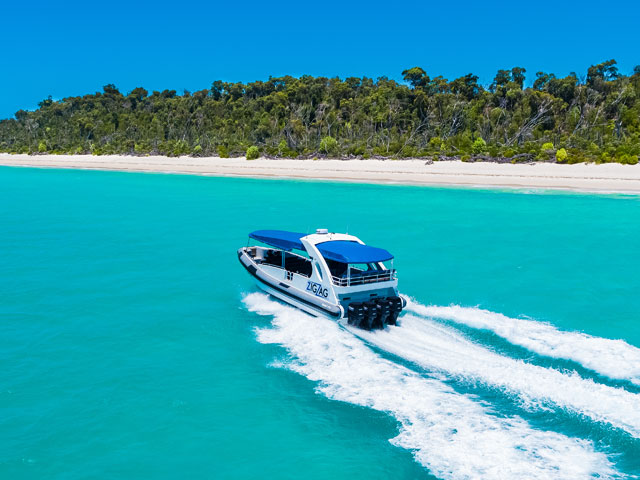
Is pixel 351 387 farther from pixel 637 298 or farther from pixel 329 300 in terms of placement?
pixel 637 298

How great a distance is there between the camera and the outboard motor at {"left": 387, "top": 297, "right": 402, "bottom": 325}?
16.5m

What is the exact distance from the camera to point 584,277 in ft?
78.5

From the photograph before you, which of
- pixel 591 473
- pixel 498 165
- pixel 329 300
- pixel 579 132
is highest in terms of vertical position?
pixel 579 132

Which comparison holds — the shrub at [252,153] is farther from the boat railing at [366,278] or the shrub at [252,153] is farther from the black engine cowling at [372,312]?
the black engine cowling at [372,312]

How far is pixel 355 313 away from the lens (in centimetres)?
1622

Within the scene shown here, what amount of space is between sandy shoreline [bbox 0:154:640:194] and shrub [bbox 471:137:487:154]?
5554 millimetres

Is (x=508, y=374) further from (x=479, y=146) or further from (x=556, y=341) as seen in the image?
(x=479, y=146)

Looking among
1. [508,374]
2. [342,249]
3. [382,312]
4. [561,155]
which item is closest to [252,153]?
[561,155]

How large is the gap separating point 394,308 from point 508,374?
4.13 meters

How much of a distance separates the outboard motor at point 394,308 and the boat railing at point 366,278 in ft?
3.01

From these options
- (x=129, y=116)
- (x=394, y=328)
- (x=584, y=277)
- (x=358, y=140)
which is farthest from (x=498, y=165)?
(x=129, y=116)

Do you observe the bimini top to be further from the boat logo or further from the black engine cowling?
the black engine cowling

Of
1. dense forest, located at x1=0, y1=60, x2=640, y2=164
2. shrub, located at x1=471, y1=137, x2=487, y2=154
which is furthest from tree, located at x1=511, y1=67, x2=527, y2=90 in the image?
shrub, located at x1=471, y1=137, x2=487, y2=154

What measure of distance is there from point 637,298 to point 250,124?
88979 millimetres
